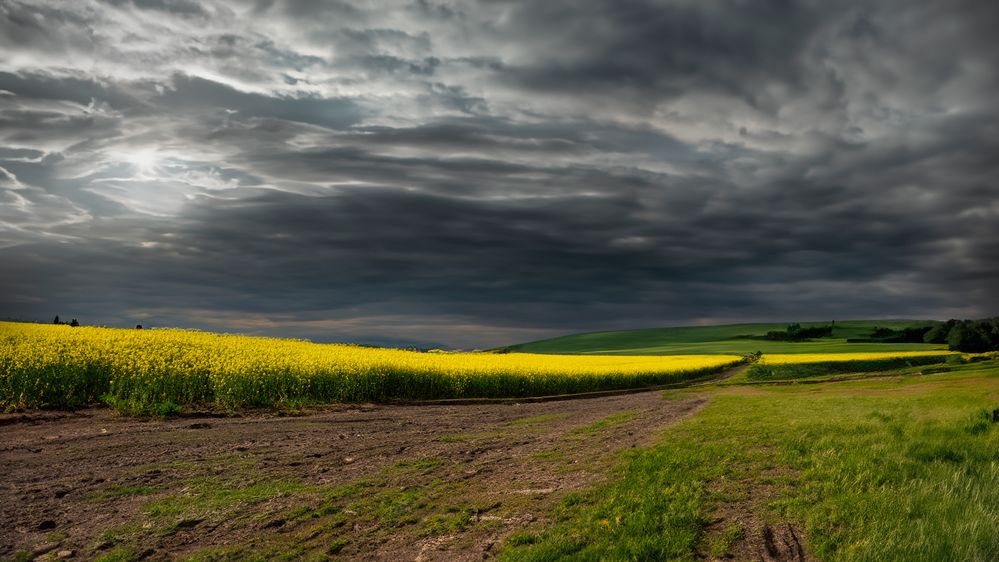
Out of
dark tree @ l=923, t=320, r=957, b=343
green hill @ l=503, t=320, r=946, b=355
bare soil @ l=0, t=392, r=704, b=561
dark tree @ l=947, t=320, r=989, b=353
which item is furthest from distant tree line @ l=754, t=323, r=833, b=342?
bare soil @ l=0, t=392, r=704, b=561

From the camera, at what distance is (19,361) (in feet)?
61.0

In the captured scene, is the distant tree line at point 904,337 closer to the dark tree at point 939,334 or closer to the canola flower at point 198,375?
the dark tree at point 939,334

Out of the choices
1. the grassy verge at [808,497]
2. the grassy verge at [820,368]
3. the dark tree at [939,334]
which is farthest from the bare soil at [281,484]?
the dark tree at [939,334]

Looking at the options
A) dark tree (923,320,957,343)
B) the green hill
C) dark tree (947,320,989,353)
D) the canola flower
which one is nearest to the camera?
the canola flower

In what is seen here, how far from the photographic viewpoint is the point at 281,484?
10.2 metres

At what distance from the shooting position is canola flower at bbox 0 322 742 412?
18.8 metres

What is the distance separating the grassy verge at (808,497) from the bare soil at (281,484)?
2.17ft

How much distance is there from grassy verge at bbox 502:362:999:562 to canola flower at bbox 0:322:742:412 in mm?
15403

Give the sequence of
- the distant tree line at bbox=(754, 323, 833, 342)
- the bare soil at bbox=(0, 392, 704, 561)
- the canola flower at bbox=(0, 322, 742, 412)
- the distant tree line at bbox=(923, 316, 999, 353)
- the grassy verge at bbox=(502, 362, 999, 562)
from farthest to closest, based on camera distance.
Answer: the distant tree line at bbox=(754, 323, 833, 342) < the distant tree line at bbox=(923, 316, 999, 353) < the canola flower at bbox=(0, 322, 742, 412) < the bare soil at bbox=(0, 392, 704, 561) < the grassy verge at bbox=(502, 362, 999, 562)

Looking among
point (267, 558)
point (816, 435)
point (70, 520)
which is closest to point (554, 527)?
point (267, 558)

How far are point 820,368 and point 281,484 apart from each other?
60396mm

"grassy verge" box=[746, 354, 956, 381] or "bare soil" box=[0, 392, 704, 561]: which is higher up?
"bare soil" box=[0, 392, 704, 561]

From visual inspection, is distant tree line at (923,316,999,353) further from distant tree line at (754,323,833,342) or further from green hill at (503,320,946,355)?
distant tree line at (754,323,833,342)

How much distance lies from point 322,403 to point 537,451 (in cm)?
1324
